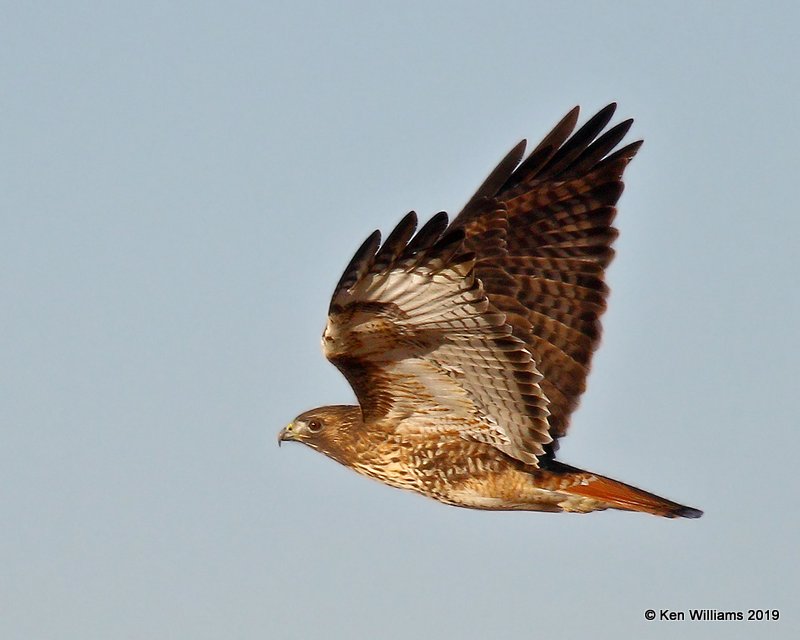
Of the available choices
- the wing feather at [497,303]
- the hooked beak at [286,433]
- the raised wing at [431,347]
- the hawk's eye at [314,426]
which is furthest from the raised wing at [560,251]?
the hooked beak at [286,433]

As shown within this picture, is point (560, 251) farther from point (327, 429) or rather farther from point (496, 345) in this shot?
point (327, 429)

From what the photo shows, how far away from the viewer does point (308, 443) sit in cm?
1204

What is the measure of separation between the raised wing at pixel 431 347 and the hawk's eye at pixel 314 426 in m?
0.62

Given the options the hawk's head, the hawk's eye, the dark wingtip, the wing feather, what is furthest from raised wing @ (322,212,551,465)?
the dark wingtip

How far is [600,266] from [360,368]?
225 centimetres

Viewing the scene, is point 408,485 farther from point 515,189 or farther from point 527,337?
point 515,189

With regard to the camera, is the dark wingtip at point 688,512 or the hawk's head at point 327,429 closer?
the dark wingtip at point 688,512

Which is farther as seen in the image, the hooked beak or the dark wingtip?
the hooked beak

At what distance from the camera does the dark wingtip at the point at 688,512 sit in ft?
35.6

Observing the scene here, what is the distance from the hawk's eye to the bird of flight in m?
0.01

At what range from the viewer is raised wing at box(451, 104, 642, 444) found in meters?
11.6

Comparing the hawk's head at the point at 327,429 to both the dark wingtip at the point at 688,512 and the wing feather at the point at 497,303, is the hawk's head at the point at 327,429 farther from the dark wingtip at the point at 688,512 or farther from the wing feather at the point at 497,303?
the dark wingtip at the point at 688,512

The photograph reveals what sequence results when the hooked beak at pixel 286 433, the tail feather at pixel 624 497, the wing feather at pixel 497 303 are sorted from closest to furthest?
1. the wing feather at pixel 497 303
2. the tail feather at pixel 624 497
3. the hooked beak at pixel 286 433

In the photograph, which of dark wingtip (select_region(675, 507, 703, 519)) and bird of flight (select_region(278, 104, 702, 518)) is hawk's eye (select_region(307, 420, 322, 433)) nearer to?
bird of flight (select_region(278, 104, 702, 518))
